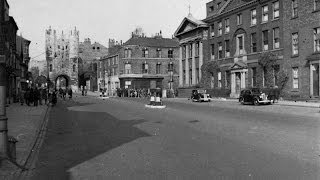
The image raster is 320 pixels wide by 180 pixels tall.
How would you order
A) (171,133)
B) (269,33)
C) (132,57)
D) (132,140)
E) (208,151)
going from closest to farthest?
(208,151) < (132,140) < (171,133) < (269,33) < (132,57)

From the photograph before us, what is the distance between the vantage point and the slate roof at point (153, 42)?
83.1m

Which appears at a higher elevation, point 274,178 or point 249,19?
point 249,19

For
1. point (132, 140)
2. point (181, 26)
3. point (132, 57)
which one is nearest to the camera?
point (132, 140)

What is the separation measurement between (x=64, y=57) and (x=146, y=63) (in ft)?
127

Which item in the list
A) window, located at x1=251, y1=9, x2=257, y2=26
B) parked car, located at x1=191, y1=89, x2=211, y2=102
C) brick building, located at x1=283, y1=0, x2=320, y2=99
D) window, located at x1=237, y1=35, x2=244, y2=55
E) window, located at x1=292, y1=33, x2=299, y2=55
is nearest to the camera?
brick building, located at x1=283, y1=0, x2=320, y2=99

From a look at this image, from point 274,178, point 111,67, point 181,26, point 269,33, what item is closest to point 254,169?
point 274,178

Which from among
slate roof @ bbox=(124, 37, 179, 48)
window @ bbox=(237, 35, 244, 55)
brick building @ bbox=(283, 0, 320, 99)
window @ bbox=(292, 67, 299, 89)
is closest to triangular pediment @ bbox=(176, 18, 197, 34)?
window @ bbox=(237, 35, 244, 55)

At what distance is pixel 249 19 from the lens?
144ft

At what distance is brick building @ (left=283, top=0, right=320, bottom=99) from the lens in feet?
112

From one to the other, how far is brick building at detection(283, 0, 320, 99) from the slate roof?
47.6 meters

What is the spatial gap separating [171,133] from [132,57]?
228 ft

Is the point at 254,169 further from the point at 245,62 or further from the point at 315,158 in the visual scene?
the point at 245,62

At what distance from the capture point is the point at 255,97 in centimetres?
3259

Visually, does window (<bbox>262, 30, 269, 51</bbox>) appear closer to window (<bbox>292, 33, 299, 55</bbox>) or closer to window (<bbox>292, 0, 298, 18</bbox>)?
window (<bbox>292, 33, 299, 55</bbox>)
